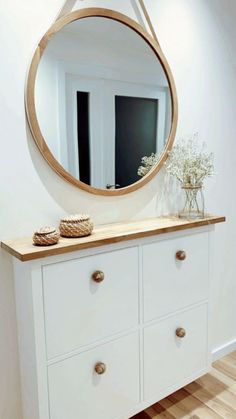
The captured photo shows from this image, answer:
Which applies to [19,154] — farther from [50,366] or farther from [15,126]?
[50,366]

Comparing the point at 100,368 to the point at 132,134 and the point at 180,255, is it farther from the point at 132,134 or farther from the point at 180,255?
the point at 132,134

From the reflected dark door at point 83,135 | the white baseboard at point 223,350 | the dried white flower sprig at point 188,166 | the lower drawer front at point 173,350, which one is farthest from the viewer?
the white baseboard at point 223,350

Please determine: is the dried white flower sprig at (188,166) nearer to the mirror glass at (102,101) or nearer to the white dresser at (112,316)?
the mirror glass at (102,101)

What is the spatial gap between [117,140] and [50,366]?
1006 millimetres

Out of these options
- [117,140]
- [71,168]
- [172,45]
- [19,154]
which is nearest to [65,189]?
[71,168]

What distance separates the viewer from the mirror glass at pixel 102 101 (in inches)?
55.1

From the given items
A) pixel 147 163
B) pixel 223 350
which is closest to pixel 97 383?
pixel 147 163

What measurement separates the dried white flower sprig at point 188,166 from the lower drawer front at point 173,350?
2.20ft

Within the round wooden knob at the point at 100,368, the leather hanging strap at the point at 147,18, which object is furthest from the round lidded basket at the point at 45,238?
the leather hanging strap at the point at 147,18

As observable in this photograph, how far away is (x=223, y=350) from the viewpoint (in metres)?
2.24

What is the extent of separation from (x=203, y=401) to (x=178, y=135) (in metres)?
1.45

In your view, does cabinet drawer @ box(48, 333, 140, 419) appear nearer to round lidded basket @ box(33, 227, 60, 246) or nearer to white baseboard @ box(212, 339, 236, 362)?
round lidded basket @ box(33, 227, 60, 246)

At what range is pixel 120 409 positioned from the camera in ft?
4.94

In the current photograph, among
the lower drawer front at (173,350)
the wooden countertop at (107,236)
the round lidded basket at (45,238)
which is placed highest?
the round lidded basket at (45,238)
